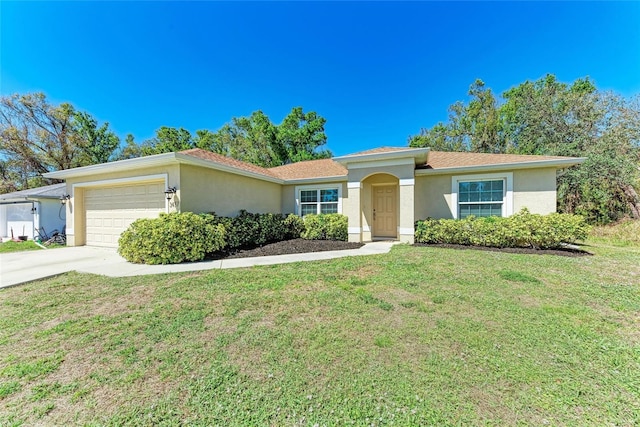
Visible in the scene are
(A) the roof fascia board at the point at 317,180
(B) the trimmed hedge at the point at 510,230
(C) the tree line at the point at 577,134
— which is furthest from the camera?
(C) the tree line at the point at 577,134

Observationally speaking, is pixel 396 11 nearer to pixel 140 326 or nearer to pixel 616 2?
pixel 616 2

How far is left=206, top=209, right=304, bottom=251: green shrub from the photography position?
28.4 ft

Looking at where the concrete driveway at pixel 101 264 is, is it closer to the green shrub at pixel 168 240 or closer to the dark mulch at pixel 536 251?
the green shrub at pixel 168 240

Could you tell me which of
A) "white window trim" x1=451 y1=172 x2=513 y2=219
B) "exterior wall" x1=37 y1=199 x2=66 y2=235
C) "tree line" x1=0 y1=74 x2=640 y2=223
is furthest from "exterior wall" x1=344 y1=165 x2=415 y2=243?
"exterior wall" x1=37 y1=199 x2=66 y2=235

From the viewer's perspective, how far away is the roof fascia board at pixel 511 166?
8423mm

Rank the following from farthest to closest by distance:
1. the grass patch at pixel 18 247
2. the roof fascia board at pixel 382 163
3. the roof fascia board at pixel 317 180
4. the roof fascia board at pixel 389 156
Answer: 1. the roof fascia board at pixel 317 180
2. the grass patch at pixel 18 247
3. the roof fascia board at pixel 382 163
4. the roof fascia board at pixel 389 156

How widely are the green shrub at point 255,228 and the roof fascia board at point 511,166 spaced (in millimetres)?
6249

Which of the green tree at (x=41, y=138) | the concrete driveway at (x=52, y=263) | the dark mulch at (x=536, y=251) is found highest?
the green tree at (x=41, y=138)

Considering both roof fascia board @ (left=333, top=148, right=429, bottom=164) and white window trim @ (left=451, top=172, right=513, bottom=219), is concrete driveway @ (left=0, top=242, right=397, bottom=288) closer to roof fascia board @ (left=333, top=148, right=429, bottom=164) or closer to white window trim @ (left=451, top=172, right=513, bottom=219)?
roof fascia board @ (left=333, top=148, right=429, bottom=164)

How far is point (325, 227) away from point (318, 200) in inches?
73.8

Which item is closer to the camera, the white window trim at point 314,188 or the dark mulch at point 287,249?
the dark mulch at point 287,249

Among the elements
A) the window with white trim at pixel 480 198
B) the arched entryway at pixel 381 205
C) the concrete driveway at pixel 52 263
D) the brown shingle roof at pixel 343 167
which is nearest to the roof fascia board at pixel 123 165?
the brown shingle roof at pixel 343 167

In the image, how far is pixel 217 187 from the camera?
9.17 metres

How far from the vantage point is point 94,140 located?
23.8 m
